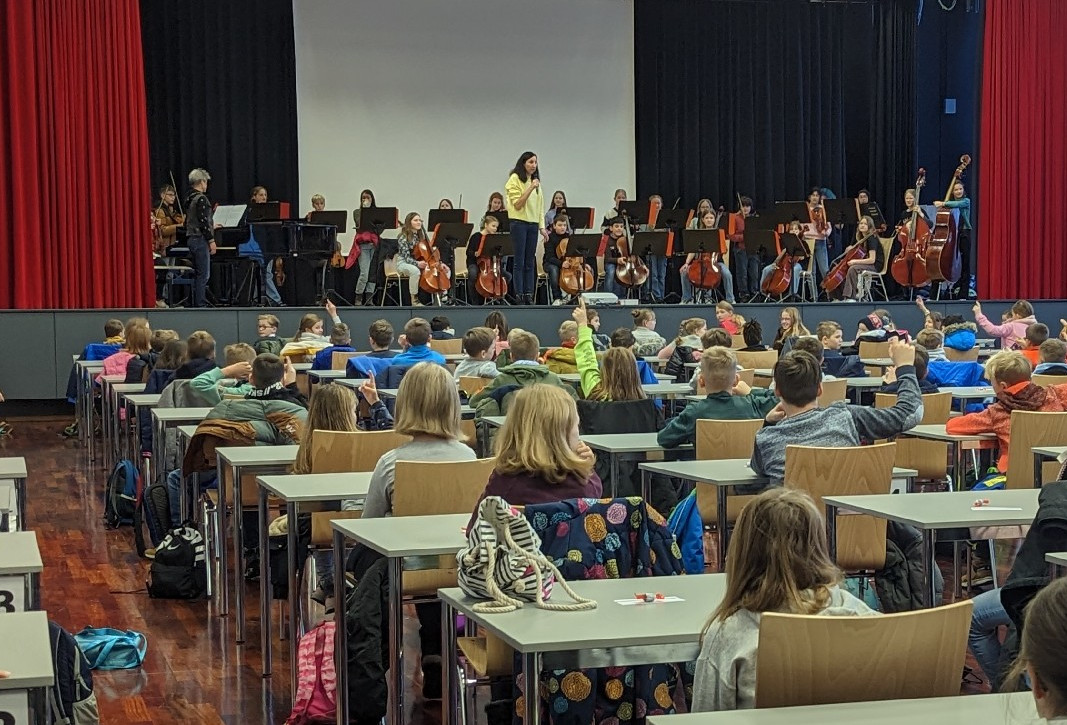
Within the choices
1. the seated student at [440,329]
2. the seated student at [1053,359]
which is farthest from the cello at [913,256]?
the seated student at [1053,359]

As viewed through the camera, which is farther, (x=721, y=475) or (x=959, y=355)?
(x=959, y=355)

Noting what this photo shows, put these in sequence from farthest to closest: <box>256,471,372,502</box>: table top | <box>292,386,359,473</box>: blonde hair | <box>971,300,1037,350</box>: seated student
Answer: <box>971,300,1037,350</box>: seated student
<box>292,386,359,473</box>: blonde hair
<box>256,471,372,502</box>: table top

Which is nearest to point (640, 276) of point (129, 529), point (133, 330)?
point (133, 330)

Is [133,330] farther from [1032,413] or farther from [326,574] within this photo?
[1032,413]

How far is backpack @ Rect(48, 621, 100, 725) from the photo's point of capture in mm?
2822

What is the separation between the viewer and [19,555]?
3.18 metres

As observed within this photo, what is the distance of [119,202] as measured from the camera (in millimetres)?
13383

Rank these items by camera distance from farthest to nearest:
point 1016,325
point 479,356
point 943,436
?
1. point 1016,325
2. point 479,356
3. point 943,436

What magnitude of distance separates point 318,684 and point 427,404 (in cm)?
90

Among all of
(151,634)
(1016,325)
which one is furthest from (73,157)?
(151,634)

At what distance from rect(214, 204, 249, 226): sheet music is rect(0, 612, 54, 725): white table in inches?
439

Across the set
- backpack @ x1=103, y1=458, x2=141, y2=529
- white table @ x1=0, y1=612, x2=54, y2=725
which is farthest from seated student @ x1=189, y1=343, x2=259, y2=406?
white table @ x1=0, y1=612, x2=54, y2=725

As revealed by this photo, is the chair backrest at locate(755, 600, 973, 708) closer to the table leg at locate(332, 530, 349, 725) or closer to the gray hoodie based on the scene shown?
the gray hoodie

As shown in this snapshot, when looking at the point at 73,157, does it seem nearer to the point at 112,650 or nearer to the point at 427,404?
the point at 112,650
